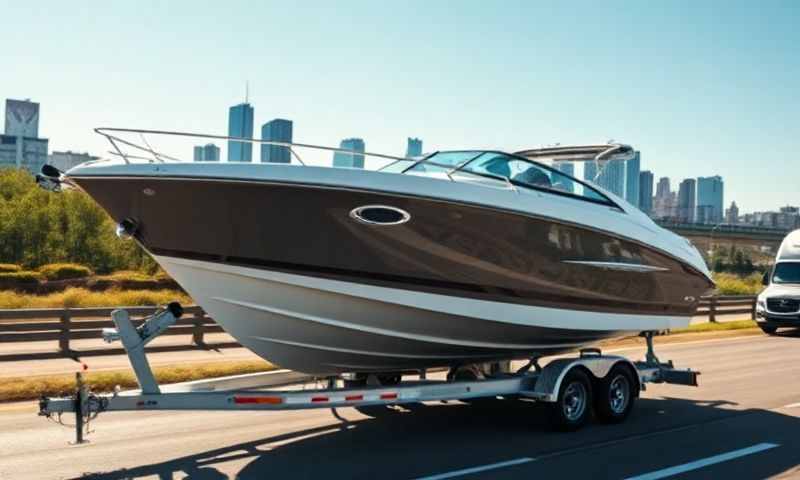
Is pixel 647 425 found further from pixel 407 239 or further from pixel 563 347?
pixel 407 239

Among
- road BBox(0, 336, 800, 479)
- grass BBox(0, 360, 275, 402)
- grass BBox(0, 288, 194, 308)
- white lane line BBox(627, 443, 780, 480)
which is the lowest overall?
road BBox(0, 336, 800, 479)

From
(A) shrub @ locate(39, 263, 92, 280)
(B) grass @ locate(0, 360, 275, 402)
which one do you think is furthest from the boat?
(A) shrub @ locate(39, 263, 92, 280)

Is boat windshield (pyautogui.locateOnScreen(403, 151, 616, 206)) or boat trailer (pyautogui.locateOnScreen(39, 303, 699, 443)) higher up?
boat windshield (pyautogui.locateOnScreen(403, 151, 616, 206))

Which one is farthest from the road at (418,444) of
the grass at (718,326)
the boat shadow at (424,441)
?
the grass at (718,326)

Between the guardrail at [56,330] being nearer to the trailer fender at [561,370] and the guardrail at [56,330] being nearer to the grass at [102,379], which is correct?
the grass at [102,379]

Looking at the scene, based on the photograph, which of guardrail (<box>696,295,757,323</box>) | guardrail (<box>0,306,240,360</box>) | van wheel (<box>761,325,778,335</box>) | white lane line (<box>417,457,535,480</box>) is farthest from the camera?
guardrail (<box>696,295,757,323</box>)

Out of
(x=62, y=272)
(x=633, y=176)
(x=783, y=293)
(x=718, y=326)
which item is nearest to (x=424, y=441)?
(x=633, y=176)

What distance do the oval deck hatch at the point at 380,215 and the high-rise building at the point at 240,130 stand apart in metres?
1.08

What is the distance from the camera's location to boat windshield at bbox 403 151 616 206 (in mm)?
8133

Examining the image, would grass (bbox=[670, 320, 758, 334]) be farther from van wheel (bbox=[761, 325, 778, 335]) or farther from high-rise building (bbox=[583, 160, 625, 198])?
high-rise building (bbox=[583, 160, 625, 198])

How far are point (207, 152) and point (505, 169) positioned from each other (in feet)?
9.81

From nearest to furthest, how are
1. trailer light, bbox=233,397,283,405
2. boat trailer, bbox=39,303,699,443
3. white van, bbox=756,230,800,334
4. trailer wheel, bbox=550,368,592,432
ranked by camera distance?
Result: 1. boat trailer, bbox=39,303,699,443
2. trailer light, bbox=233,397,283,405
3. trailer wheel, bbox=550,368,592,432
4. white van, bbox=756,230,800,334

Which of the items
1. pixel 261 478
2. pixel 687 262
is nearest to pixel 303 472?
pixel 261 478

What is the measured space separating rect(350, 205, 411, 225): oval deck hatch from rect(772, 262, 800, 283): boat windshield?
18248 millimetres
